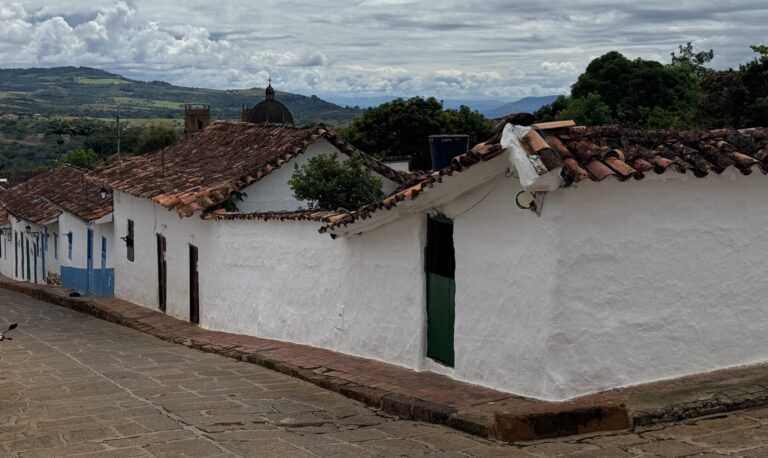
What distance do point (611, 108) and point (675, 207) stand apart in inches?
1289

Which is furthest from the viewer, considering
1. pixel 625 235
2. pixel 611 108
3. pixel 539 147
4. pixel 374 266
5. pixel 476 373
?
pixel 611 108

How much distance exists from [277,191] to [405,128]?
74.6ft

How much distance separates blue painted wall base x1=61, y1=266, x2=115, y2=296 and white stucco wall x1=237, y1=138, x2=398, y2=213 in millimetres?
8936

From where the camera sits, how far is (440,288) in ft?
29.0

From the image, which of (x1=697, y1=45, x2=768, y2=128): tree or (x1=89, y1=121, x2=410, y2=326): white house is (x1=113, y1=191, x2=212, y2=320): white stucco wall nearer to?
(x1=89, y1=121, x2=410, y2=326): white house

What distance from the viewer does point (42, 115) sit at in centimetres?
14450

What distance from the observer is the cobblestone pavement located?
6438mm

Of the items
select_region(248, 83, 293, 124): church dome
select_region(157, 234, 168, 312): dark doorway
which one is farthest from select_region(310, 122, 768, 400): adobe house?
select_region(248, 83, 293, 124): church dome

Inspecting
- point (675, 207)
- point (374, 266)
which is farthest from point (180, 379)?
point (675, 207)

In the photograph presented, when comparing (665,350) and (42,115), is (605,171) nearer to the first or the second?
(665,350)

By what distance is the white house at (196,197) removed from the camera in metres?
15.6

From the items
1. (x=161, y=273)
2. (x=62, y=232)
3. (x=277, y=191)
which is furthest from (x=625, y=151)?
(x=62, y=232)

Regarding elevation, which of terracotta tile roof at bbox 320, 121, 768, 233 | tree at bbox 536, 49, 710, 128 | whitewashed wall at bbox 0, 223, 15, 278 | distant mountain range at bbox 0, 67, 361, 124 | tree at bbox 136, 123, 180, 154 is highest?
distant mountain range at bbox 0, 67, 361, 124

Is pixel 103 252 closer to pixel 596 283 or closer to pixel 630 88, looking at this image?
pixel 596 283
